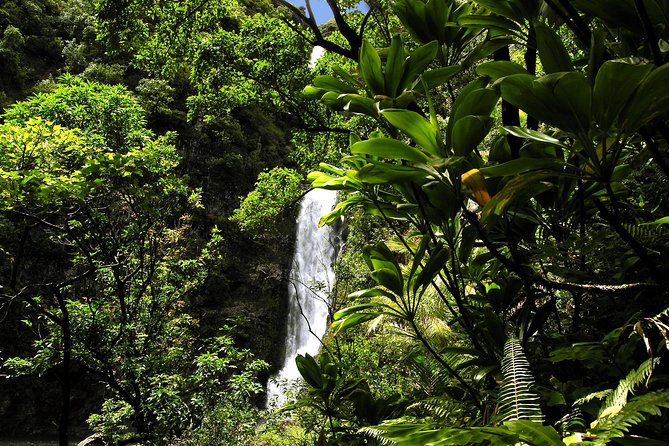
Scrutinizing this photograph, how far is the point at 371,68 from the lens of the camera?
118 centimetres

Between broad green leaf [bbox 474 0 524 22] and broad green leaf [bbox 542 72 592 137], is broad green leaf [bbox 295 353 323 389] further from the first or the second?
broad green leaf [bbox 474 0 524 22]

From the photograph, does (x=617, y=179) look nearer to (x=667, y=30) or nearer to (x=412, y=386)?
(x=667, y=30)

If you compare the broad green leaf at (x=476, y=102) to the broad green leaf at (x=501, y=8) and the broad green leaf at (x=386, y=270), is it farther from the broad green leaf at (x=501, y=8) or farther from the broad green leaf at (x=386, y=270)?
the broad green leaf at (x=386, y=270)

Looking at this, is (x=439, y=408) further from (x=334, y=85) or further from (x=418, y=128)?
(x=334, y=85)

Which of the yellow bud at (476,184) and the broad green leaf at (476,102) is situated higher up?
the broad green leaf at (476,102)

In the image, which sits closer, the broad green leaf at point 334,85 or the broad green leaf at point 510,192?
the broad green leaf at point 510,192

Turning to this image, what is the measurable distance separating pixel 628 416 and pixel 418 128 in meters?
0.65

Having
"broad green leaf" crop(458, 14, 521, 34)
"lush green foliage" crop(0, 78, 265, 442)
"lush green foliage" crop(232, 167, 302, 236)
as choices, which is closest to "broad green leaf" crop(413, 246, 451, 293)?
"broad green leaf" crop(458, 14, 521, 34)

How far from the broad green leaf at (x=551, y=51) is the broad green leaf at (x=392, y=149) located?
0.33m

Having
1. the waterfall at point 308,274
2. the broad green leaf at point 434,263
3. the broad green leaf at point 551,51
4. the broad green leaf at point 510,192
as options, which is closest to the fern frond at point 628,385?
the broad green leaf at point 510,192

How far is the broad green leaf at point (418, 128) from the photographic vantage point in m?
0.88

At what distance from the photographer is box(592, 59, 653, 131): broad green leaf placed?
0.70 m

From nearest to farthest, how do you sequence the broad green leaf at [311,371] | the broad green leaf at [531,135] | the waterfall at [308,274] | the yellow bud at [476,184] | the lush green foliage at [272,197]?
the broad green leaf at [531,135] → the yellow bud at [476,184] → the broad green leaf at [311,371] → the lush green foliage at [272,197] → the waterfall at [308,274]

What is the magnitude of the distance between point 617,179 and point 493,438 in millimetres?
944
